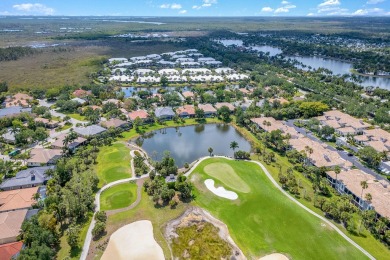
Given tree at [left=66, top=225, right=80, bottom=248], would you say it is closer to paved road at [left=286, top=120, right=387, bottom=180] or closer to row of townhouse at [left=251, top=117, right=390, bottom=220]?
row of townhouse at [left=251, top=117, right=390, bottom=220]

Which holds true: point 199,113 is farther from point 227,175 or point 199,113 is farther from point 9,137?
point 9,137

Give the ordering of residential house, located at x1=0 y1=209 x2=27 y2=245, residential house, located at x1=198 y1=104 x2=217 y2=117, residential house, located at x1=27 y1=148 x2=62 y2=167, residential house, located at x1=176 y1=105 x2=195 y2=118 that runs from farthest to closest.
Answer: residential house, located at x1=198 y1=104 x2=217 y2=117
residential house, located at x1=176 y1=105 x2=195 y2=118
residential house, located at x1=27 y1=148 x2=62 y2=167
residential house, located at x1=0 y1=209 x2=27 y2=245

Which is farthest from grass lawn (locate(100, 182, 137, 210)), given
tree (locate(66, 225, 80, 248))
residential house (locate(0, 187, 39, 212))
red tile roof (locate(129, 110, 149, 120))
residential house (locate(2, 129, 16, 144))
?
residential house (locate(2, 129, 16, 144))

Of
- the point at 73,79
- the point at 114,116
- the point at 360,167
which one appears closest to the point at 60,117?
the point at 114,116

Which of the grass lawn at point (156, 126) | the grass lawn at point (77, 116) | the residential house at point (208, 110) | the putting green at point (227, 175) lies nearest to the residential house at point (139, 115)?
the grass lawn at point (156, 126)

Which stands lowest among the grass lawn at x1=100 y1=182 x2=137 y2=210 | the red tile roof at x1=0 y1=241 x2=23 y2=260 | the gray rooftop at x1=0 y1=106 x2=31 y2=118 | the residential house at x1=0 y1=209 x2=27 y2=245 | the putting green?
the grass lawn at x1=100 y1=182 x2=137 y2=210

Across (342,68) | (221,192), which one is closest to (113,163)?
(221,192)
